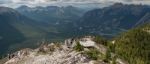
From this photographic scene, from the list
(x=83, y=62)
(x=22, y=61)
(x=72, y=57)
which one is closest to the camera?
(x=83, y=62)

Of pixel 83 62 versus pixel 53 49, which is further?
pixel 53 49

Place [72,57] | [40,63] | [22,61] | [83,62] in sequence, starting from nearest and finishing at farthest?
[83,62] → [72,57] → [40,63] → [22,61]

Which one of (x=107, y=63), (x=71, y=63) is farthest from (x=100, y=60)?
(x=71, y=63)

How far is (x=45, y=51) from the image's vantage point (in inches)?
6644

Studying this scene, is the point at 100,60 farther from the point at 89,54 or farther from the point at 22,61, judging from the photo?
the point at 22,61

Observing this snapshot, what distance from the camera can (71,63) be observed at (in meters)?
125

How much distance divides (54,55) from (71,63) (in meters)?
24.4

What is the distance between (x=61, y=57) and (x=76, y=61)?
14.6m

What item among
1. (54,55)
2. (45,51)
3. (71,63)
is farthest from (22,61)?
(71,63)

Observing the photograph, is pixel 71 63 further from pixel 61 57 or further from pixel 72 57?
pixel 61 57

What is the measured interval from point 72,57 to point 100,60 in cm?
1221

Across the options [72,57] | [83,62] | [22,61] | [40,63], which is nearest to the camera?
[83,62]

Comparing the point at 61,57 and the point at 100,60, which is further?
the point at 61,57

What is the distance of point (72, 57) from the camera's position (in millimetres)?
129375
